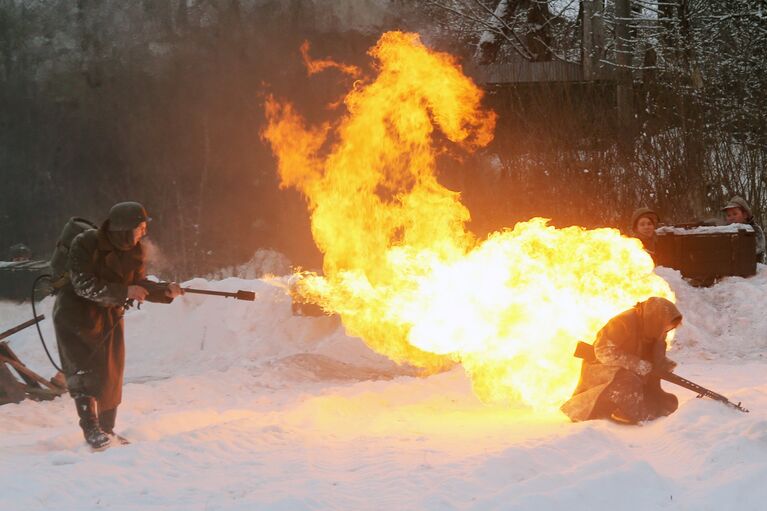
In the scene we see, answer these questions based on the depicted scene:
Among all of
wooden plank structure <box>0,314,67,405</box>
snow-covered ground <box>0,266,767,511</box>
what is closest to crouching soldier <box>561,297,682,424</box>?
snow-covered ground <box>0,266,767,511</box>

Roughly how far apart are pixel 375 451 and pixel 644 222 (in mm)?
6460

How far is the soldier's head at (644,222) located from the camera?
1056 cm

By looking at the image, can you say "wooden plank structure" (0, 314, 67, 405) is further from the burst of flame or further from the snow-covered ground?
the burst of flame

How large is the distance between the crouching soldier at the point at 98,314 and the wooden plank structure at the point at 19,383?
171 centimetres

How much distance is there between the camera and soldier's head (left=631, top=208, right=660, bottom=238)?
10.6 m

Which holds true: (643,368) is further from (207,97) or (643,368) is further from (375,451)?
(207,97)

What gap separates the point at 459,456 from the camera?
5.36m

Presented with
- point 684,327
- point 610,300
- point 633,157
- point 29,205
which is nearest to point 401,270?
point 610,300

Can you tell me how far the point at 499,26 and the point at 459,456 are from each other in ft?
59.9

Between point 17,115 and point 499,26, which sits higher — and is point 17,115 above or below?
below

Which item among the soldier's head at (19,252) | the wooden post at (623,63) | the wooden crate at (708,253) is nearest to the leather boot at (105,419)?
the wooden crate at (708,253)

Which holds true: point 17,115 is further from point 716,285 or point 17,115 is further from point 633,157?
point 716,285

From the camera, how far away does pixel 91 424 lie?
6.28m

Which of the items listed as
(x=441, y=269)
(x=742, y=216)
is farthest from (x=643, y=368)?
(x=742, y=216)
